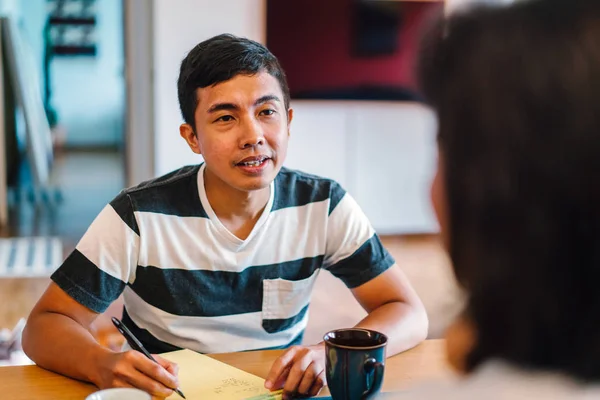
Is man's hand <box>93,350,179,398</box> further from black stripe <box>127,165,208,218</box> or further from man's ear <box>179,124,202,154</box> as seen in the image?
man's ear <box>179,124,202,154</box>

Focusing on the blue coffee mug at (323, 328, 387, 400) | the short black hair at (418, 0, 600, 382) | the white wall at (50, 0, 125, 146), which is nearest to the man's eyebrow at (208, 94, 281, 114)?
the blue coffee mug at (323, 328, 387, 400)

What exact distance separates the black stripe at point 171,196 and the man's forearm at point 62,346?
245 millimetres

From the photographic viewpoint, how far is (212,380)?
3.66ft

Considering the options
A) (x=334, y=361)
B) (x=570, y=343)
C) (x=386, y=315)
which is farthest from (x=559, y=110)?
(x=386, y=315)

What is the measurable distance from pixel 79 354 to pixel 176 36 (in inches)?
144

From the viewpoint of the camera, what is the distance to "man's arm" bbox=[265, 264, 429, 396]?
3.53 feet

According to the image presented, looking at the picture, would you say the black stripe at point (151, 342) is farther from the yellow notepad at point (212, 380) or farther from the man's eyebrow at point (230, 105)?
the man's eyebrow at point (230, 105)

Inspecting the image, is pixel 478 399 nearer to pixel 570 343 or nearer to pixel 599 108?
pixel 570 343

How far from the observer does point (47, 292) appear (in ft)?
4.29

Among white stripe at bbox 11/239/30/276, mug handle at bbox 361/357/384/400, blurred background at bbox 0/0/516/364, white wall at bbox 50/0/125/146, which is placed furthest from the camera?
white wall at bbox 50/0/125/146

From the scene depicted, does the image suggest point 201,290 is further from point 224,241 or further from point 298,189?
point 298,189

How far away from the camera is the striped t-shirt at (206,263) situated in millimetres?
1326

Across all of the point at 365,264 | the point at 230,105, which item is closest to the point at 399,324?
the point at 365,264

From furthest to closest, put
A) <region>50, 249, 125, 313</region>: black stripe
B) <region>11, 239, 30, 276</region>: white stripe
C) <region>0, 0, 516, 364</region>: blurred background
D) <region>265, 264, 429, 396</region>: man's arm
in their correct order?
<region>0, 0, 516, 364</region>: blurred background
<region>11, 239, 30, 276</region>: white stripe
<region>50, 249, 125, 313</region>: black stripe
<region>265, 264, 429, 396</region>: man's arm
